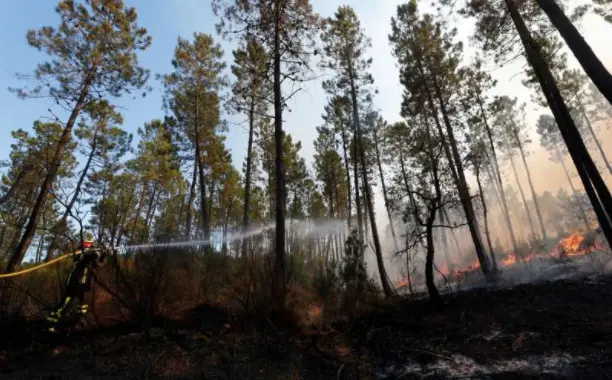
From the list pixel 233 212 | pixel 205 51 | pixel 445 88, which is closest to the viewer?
pixel 445 88

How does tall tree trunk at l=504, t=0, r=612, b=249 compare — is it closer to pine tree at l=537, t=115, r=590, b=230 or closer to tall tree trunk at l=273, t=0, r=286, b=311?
tall tree trunk at l=273, t=0, r=286, b=311

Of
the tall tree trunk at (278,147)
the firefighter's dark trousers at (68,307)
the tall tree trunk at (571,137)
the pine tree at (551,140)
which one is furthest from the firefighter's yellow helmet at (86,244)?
the pine tree at (551,140)

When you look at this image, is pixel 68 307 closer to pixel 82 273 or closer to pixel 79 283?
pixel 79 283

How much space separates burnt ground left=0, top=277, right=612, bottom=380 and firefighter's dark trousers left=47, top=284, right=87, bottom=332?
0.29 metres

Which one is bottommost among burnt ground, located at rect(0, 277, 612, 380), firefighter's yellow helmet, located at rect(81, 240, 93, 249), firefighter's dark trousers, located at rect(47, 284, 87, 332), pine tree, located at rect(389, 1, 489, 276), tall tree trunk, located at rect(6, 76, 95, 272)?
burnt ground, located at rect(0, 277, 612, 380)

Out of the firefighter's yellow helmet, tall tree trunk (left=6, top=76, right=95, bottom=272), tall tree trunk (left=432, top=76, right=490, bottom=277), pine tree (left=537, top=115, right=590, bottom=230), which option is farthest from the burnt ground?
pine tree (left=537, top=115, right=590, bottom=230)

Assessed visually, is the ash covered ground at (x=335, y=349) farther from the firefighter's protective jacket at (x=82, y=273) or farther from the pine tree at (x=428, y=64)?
the pine tree at (x=428, y=64)

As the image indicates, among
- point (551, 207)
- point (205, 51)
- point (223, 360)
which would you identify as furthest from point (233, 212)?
point (551, 207)

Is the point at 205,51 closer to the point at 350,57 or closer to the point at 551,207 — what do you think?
the point at 350,57

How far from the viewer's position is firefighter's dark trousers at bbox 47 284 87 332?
15.1 ft

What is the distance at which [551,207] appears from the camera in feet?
185

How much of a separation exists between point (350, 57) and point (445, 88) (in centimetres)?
535

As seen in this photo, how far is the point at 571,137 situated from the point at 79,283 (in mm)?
11344

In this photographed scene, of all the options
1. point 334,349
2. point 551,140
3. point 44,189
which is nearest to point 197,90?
point 44,189
